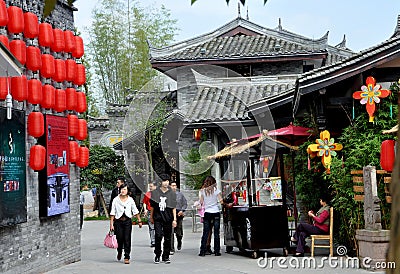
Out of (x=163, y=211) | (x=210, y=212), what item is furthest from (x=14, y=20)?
(x=210, y=212)

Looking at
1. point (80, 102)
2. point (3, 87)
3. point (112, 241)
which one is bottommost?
point (112, 241)

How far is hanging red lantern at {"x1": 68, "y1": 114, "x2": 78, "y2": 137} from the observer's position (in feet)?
40.3

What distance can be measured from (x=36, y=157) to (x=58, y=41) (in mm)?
2146

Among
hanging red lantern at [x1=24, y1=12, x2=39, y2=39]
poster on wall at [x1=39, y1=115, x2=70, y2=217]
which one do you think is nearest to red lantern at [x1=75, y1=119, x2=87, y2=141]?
poster on wall at [x1=39, y1=115, x2=70, y2=217]

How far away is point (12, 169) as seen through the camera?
9828 mm

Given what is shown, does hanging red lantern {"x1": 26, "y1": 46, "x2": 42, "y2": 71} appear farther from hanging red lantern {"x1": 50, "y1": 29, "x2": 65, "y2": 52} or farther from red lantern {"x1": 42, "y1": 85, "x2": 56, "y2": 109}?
hanging red lantern {"x1": 50, "y1": 29, "x2": 65, "y2": 52}

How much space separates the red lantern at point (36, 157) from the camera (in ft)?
34.9

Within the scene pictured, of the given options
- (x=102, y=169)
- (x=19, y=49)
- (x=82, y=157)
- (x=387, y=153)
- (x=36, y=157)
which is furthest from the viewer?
(x=102, y=169)

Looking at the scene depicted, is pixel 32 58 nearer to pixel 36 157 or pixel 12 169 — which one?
pixel 36 157

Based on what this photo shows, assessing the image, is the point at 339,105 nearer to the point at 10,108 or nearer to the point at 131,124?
the point at 10,108

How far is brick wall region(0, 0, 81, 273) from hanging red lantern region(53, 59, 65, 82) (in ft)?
2.32

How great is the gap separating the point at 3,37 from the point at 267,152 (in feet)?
18.2

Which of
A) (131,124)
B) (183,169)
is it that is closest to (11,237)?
(183,169)

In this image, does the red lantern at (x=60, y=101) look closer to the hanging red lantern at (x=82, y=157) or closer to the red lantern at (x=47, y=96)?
the red lantern at (x=47, y=96)
